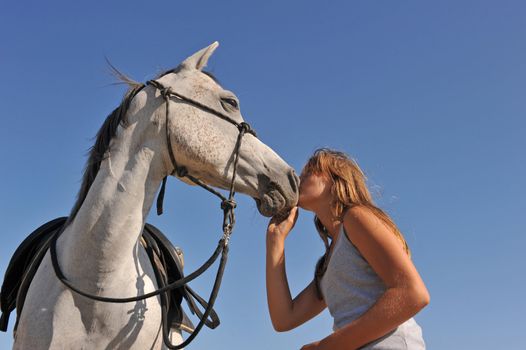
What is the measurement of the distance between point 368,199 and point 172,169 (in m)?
1.31

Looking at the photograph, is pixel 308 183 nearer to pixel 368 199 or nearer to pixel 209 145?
pixel 368 199

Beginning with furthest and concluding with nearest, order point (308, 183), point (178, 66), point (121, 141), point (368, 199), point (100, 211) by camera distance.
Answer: point (178, 66) → point (121, 141) → point (100, 211) → point (308, 183) → point (368, 199)

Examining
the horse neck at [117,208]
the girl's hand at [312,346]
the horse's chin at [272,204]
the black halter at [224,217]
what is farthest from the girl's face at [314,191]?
the horse neck at [117,208]

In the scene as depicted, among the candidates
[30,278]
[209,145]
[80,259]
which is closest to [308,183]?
[209,145]

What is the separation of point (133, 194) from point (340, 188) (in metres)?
1.23

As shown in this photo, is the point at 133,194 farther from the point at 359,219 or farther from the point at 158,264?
the point at 359,219

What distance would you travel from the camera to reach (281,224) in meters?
3.09

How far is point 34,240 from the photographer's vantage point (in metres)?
4.25

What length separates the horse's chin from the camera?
3283 millimetres

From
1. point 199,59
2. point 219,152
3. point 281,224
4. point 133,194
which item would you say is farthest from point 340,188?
point 199,59

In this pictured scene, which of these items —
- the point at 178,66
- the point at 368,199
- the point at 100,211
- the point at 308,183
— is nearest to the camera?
the point at 368,199

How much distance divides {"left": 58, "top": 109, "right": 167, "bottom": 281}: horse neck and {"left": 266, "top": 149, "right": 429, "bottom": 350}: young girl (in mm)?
788

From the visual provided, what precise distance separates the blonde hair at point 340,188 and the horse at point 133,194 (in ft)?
1.61

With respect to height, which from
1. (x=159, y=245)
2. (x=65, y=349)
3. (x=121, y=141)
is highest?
(x=121, y=141)
